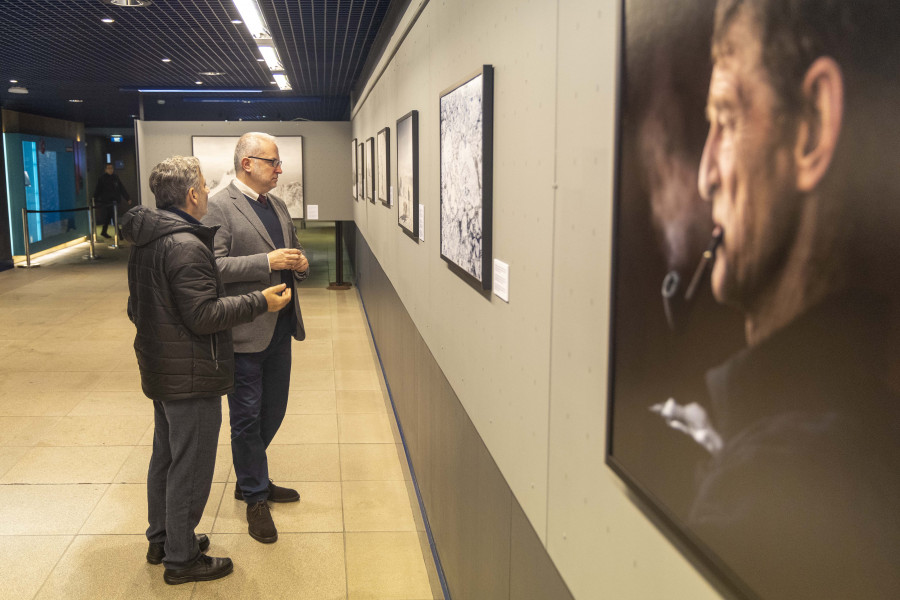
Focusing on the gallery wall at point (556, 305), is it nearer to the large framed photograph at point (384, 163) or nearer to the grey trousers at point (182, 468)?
A: the grey trousers at point (182, 468)

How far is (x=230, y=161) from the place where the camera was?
39.0 feet

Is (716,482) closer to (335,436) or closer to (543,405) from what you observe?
(543,405)

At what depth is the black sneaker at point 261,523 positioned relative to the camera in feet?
12.9

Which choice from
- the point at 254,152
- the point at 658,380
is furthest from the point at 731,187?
the point at 254,152

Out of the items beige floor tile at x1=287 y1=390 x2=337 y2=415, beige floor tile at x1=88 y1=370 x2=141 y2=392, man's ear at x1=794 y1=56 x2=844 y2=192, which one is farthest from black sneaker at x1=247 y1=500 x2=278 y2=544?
man's ear at x1=794 y1=56 x2=844 y2=192

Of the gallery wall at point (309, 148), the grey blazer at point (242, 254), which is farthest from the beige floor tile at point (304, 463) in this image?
the gallery wall at point (309, 148)

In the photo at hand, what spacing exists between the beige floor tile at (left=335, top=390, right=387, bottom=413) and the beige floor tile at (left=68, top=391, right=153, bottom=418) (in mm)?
1488

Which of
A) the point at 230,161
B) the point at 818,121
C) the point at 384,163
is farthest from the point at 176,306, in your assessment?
the point at 230,161

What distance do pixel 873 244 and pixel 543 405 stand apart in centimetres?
119

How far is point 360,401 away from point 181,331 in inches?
132

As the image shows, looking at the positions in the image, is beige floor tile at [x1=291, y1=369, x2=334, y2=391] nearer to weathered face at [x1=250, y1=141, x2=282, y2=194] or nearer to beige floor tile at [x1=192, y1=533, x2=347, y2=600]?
beige floor tile at [x1=192, y1=533, x2=347, y2=600]


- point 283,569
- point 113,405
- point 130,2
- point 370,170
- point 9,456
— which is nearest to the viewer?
point 283,569

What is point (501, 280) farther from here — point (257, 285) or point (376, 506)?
point (376, 506)

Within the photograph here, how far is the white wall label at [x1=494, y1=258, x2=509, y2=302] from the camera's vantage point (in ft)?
6.86
